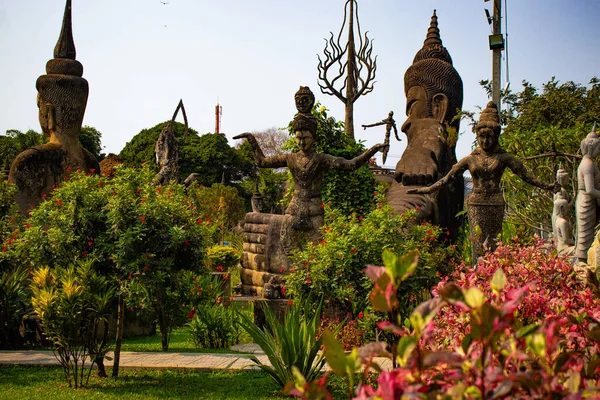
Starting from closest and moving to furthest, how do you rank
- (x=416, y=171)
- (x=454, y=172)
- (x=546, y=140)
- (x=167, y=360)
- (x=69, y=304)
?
(x=69, y=304)
(x=167, y=360)
(x=454, y=172)
(x=546, y=140)
(x=416, y=171)

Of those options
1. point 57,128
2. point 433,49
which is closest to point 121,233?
point 57,128

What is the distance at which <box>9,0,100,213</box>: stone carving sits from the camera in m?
9.55

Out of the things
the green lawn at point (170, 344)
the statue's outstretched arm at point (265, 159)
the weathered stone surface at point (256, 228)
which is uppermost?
the statue's outstretched arm at point (265, 159)

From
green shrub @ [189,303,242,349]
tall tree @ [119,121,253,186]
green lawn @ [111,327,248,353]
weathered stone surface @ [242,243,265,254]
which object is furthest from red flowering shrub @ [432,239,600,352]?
tall tree @ [119,121,253,186]

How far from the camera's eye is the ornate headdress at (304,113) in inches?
295

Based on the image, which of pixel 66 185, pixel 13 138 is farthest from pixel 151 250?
pixel 13 138

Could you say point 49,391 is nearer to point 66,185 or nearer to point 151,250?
point 151,250

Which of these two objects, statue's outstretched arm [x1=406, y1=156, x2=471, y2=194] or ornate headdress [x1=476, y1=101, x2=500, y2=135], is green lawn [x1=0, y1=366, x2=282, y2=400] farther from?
ornate headdress [x1=476, y1=101, x2=500, y2=135]

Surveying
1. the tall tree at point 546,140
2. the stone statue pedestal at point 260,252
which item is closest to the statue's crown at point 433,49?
the tall tree at point 546,140

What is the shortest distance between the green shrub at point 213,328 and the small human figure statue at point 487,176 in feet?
10.0

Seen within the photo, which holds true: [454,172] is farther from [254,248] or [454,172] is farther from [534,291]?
[254,248]

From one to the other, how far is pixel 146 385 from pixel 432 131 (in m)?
8.59

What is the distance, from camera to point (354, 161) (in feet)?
23.8

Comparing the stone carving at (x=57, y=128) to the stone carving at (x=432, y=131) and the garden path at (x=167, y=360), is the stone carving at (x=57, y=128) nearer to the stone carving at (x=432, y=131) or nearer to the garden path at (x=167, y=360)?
the garden path at (x=167, y=360)
